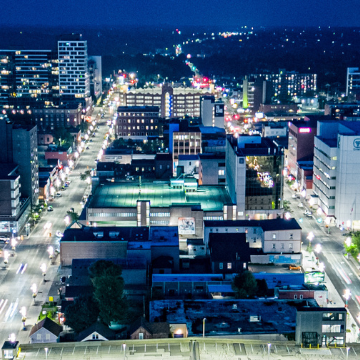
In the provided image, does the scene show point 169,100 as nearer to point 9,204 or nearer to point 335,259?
point 9,204

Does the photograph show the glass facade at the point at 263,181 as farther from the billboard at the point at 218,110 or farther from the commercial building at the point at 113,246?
the billboard at the point at 218,110

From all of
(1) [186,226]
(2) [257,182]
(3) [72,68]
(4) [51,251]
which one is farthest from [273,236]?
(3) [72,68]

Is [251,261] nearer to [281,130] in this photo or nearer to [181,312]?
[181,312]

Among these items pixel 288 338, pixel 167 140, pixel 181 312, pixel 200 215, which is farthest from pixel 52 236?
pixel 167 140

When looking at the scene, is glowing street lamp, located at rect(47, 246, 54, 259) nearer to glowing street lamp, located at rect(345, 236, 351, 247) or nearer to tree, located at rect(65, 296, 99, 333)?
tree, located at rect(65, 296, 99, 333)

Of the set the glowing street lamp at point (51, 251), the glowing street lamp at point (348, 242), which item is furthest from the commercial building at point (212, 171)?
the glowing street lamp at point (51, 251)

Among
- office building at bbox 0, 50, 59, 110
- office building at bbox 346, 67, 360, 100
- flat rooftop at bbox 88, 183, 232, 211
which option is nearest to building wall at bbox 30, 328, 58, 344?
flat rooftop at bbox 88, 183, 232, 211

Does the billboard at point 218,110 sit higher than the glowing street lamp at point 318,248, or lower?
higher
